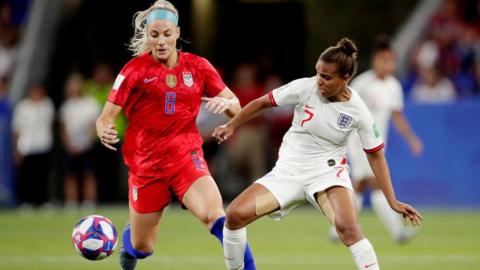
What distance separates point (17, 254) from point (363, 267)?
539 cm

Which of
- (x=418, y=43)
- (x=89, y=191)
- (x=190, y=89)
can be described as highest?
(x=190, y=89)

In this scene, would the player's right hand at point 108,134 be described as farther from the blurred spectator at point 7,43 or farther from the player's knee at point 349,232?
the blurred spectator at point 7,43

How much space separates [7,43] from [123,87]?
1412cm

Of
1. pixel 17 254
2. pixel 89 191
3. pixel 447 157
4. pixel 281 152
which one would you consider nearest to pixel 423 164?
pixel 447 157

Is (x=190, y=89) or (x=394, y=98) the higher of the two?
(x=190, y=89)

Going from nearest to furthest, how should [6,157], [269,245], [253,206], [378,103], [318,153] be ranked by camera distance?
[253,206], [318,153], [269,245], [378,103], [6,157]

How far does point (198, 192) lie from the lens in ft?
28.8

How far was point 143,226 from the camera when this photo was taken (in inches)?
356

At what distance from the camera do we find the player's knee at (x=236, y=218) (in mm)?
8461

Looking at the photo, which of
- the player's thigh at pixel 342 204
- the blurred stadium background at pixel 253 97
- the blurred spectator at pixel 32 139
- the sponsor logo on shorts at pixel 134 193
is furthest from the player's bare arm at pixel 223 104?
the blurred spectator at pixel 32 139

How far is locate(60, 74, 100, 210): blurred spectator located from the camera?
1927 centimetres

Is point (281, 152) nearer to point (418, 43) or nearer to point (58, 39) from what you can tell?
point (418, 43)

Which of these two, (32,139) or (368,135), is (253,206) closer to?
(368,135)

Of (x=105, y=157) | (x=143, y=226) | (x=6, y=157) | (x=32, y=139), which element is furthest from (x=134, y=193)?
(x=105, y=157)
